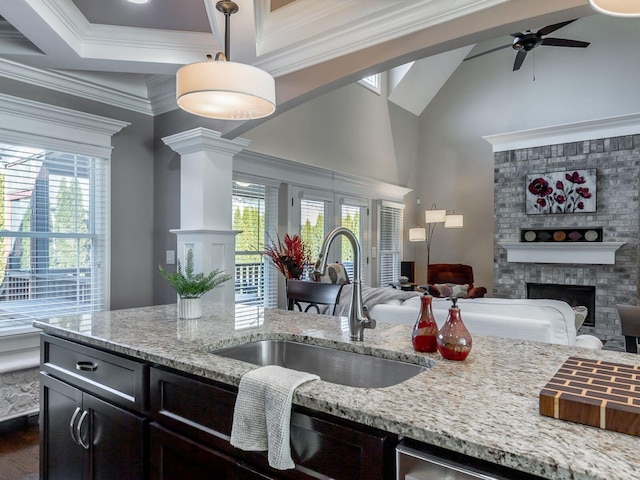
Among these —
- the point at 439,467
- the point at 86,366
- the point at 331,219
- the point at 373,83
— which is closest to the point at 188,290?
the point at 86,366

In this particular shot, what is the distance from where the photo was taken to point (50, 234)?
340 centimetres

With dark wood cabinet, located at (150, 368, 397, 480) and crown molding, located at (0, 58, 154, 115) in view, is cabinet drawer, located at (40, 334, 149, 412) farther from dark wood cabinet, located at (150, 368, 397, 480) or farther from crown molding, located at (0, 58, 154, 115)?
crown molding, located at (0, 58, 154, 115)

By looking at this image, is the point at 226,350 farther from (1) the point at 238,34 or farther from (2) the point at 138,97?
(2) the point at 138,97

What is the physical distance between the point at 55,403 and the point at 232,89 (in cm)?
157

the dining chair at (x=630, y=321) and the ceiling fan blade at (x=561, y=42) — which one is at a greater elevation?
the ceiling fan blade at (x=561, y=42)

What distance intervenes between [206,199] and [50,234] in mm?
1225

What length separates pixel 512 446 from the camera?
77 cm

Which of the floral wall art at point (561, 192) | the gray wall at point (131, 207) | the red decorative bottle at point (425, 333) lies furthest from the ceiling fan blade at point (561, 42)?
the red decorative bottle at point (425, 333)

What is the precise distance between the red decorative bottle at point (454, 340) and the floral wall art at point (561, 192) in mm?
6409

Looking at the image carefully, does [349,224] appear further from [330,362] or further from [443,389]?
[443,389]

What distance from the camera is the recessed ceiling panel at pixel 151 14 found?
266 cm

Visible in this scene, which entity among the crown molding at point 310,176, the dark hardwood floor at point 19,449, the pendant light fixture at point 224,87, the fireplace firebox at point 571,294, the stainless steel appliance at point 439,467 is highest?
the crown molding at point 310,176

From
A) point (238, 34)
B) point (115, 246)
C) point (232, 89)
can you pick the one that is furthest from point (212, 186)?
point (232, 89)

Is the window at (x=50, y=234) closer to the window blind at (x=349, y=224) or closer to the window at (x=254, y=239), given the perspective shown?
the window at (x=254, y=239)
